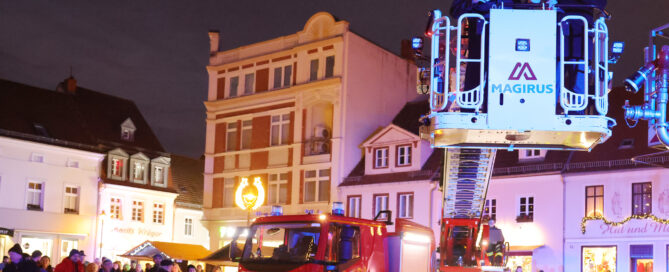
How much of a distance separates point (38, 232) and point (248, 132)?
12765 mm

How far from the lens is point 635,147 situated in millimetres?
37094

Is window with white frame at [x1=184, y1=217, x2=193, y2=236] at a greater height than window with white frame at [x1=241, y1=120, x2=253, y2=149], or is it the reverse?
window with white frame at [x1=241, y1=120, x2=253, y2=149]

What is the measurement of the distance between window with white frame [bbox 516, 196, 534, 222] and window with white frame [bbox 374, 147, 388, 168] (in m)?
8.21

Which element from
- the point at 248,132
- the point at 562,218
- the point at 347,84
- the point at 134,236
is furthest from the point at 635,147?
the point at 134,236

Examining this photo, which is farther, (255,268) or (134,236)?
(134,236)

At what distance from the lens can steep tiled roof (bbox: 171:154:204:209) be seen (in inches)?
2279

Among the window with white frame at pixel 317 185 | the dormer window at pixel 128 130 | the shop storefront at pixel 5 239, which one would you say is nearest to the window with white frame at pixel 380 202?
the window with white frame at pixel 317 185

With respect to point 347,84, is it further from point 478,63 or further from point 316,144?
point 478,63

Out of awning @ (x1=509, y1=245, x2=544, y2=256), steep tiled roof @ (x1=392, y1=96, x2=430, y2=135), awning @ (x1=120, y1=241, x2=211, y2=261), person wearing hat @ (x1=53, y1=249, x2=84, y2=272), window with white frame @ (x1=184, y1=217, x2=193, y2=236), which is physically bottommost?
awning @ (x1=120, y1=241, x2=211, y2=261)

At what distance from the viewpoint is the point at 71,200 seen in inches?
1929

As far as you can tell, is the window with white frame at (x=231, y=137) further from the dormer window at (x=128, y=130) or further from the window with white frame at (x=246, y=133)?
the dormer window at (x=128, y=130)

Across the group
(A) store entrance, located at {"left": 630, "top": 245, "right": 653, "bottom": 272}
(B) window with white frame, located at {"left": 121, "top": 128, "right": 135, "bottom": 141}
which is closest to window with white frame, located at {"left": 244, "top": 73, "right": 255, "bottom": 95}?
(B) window with white frame, located at {"left": 121, "top": 128, "right": 135, "bottom": 141}

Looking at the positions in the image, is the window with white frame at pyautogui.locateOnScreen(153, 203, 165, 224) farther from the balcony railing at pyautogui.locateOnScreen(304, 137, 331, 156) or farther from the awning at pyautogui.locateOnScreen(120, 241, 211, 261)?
the awning at pyautogui.locateOnScreen(120, 241, 211, 261)

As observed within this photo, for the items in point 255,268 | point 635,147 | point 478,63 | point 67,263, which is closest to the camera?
point 478,63
